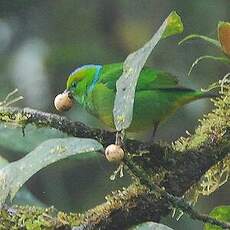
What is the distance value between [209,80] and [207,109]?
0.43 feet

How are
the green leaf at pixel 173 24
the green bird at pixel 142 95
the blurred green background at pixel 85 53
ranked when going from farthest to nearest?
the blurred green background at pixel 85 53 → the green bird at pixel 142 95 → the green leaf at pixel 173 24

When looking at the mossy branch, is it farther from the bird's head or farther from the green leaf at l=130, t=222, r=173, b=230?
the bird's head

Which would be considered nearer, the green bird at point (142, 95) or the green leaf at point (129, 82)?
the green leaf at point (129, 82)

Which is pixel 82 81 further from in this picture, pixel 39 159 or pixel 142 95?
pixel 39 159

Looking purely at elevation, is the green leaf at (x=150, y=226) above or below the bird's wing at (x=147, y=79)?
above

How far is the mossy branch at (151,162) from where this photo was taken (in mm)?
1347

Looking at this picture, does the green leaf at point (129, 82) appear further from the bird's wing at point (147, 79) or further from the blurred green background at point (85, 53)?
the blurred green background at point (85, 53)

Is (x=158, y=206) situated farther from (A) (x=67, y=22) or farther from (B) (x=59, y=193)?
(A) (x=67, y=22)

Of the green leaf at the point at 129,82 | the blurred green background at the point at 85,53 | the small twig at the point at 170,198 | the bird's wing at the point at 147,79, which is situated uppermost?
the green leaf at the point at 129,82

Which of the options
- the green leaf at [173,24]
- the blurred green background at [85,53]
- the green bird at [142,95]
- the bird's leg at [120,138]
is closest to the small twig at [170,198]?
the bird's leg at [120,138]

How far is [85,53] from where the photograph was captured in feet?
9.72

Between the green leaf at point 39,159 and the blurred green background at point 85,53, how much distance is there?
4.96 ft

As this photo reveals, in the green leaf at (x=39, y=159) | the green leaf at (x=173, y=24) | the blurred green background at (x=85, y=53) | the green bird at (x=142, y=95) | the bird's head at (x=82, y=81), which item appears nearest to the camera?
the green leaf at (x=39, y=159)

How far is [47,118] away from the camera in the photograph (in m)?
1.35
